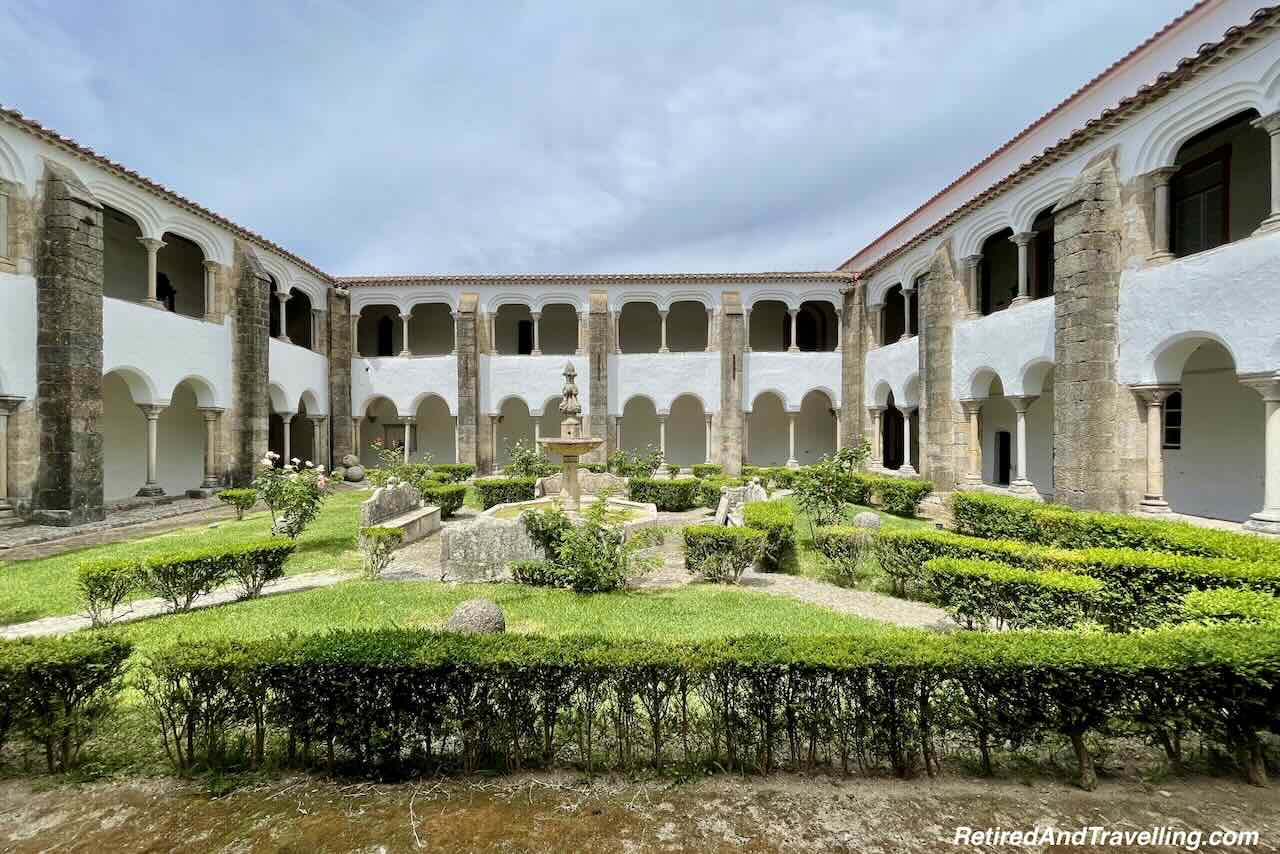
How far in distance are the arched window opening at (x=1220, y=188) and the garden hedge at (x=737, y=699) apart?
1151 centimetres

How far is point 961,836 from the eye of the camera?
9.54ft

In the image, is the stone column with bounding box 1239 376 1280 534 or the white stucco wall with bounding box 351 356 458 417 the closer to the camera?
the stone column with bounding box 1239 376 1280 534

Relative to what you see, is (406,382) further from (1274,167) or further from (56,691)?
(1274,167)

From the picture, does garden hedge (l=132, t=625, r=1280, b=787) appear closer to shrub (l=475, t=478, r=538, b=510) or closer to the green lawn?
the green lawn

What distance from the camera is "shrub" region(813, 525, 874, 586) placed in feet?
27.9

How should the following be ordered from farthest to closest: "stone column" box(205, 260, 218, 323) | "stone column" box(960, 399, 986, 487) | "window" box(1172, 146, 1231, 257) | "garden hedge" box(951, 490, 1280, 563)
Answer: "stone column" box(205, 260, 218, 323)
"stone column" box(960, 399, 986, 487)
"window" box(1172, 146, 1231, 257)
"garden hedge" box(951, 490, 1280, 563)

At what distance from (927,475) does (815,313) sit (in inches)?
424

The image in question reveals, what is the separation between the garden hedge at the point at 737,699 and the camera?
131 inches

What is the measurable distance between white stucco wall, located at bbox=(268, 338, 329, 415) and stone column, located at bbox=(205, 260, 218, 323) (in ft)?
7.29

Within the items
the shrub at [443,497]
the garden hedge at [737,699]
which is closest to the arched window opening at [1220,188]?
the garden hedge at [737,699]

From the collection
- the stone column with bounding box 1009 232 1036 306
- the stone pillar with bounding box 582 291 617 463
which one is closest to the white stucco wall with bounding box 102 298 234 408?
the stone pillar with bounding box 582 291 617 463

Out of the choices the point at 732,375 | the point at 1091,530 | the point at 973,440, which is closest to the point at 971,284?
the point at 973,440

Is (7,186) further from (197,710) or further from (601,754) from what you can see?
(601,754)

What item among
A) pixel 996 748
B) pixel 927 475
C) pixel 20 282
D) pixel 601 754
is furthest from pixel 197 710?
pixel 927 475
